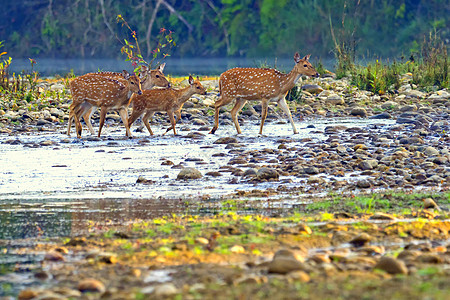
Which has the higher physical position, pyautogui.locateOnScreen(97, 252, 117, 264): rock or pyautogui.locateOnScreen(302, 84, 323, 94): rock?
pyautogui.locateOnScreen(97, 252, 117, 264): rock

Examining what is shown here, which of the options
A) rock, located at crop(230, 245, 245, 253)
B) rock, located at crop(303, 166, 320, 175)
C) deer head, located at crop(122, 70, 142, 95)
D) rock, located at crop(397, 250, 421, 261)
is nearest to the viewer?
rock, located at crop(397, 250, 421, 261)

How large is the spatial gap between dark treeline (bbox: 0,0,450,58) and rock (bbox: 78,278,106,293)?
4088 centimetres

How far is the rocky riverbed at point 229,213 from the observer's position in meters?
5.25

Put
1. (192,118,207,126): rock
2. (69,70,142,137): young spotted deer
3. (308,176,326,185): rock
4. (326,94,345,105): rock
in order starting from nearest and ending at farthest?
(308,176,326,185): rock < (69,70,142,137): young spotted deer < (192,118,207,126): rock < (326,94,345,105): rock

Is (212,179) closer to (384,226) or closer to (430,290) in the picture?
(384,226)

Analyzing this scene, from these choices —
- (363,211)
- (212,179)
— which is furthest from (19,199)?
(363,211)

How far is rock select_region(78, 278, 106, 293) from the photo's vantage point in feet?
16.7

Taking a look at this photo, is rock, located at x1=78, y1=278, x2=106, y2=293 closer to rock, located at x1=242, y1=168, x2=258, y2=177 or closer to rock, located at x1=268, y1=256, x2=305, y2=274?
rock, located at x1=268, y1=256, x2=305, y2=274

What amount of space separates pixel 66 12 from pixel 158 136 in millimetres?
37930

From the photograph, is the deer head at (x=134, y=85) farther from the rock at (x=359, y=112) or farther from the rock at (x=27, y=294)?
the rock at (x=27, y=294)

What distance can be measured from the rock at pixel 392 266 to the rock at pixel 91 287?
5.86ft

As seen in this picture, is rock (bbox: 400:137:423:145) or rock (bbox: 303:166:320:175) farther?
rock (bbox: 400:137:423:145)

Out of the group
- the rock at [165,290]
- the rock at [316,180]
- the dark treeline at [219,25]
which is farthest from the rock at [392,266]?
the dark treeline at [219,25]

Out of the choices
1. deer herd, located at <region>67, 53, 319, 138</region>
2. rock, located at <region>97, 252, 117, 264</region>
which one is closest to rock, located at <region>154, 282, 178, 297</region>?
rock, located at <region>97, 252, 117, 264</region>
